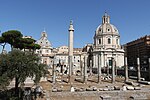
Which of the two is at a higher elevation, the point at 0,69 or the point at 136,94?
the point at 0,69

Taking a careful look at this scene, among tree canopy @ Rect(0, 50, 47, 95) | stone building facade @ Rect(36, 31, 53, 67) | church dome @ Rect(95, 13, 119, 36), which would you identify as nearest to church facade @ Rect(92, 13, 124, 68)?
church dome @ Rect(95, 13, 119, 36)

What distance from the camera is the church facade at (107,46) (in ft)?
238

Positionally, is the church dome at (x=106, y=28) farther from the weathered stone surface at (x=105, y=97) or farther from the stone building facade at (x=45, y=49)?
the weathered stone surface at (x=105, y=97)

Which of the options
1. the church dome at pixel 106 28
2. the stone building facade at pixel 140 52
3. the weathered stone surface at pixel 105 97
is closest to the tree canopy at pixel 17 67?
the weathered stone surface at pixel 105 97

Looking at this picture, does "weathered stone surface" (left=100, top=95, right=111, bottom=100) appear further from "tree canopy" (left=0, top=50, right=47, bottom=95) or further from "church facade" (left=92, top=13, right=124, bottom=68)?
"church facade" (left=92, top=13, right=124, bottom=68)

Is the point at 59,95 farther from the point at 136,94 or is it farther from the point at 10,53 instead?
the point at 136,94

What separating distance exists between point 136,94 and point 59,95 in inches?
354

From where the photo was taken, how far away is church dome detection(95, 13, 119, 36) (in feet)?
246

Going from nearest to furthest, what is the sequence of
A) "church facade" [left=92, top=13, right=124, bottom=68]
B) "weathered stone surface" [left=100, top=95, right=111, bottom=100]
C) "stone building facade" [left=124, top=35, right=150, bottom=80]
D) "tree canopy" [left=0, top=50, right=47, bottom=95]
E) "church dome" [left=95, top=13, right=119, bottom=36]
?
"tree canopy" [left=0, top=50, right=47, bottom=95], "weathered stone surface" [left=100, top=95, right=111, bottom=100], "stone building facade" [left=124, top=35, right=150, bottom=80], "church facade" [left=92, top=13, right=124, bottom=68], "church dome" [left=95, top=13, right=119, bottom=36]

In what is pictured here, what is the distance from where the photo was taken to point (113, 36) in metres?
74.8

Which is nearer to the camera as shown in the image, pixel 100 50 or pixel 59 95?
pixel 59 95

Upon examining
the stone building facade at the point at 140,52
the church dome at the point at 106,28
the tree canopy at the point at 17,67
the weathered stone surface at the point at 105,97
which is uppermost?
the church dome at the point at 106,28

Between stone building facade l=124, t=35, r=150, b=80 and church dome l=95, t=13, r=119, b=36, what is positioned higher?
church dome l=95, t=13, r=119, b=36

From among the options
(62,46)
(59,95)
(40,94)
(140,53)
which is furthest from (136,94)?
(62,46)
